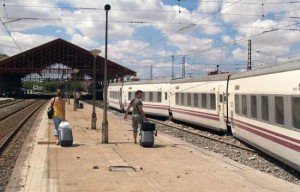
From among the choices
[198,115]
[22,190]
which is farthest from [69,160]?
[198,115]

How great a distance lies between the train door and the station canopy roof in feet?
240

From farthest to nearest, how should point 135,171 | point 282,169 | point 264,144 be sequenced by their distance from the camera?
point 264,144, point 282,169, point 135,171

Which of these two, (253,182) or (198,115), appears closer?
(253,182)

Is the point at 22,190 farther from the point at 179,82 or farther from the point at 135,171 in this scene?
the point at 179,82

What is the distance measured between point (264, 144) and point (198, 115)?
1168 cm

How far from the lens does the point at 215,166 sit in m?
12.2

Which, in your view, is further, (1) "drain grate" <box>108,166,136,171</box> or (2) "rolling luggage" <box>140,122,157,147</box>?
(2) "rolling luggage" <box>140,122,157,147</box>

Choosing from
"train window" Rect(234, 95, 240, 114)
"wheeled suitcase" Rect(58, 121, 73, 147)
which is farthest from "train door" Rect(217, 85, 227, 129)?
"wheeled suitcase" Rect(58, 121, 73, 147)

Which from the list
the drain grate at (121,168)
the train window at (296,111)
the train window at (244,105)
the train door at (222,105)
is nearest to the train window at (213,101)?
the train door at (222,105)

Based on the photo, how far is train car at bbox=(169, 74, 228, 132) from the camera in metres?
22.0

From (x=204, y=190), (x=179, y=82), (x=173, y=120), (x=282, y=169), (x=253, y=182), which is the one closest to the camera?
(x=204, y=190)

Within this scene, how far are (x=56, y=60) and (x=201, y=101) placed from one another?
7599 cm

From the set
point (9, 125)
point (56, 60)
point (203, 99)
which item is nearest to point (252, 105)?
point (203, 99)

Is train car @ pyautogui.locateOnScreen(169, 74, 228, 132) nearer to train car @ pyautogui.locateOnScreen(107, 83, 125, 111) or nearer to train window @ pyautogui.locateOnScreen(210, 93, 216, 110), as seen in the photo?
train window @ pyautogui.locateOnScreen(210, 93, 216, 110)
